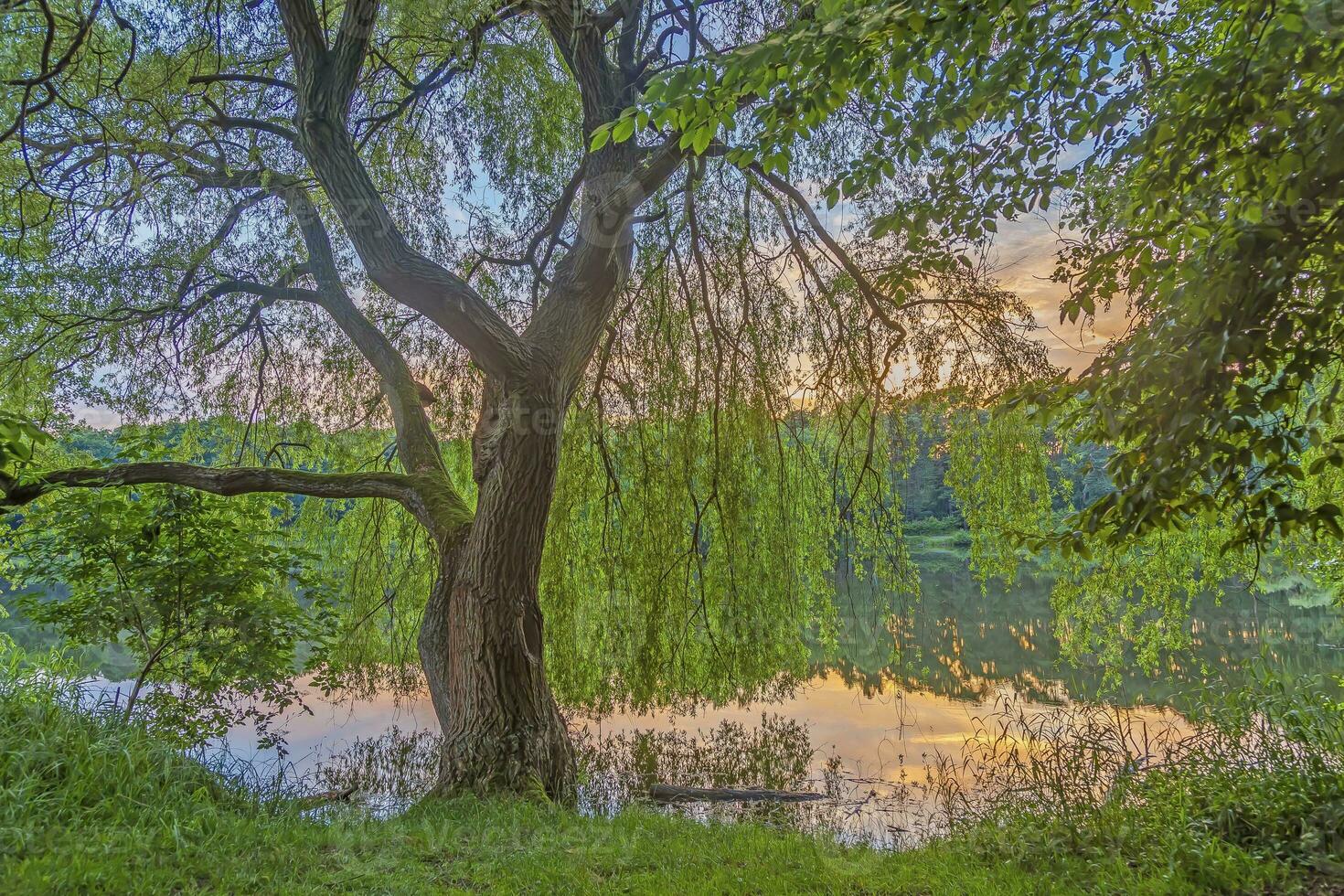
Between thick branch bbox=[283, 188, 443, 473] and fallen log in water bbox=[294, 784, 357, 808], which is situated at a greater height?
thick branch bbox=[283, 188, 443, 473]

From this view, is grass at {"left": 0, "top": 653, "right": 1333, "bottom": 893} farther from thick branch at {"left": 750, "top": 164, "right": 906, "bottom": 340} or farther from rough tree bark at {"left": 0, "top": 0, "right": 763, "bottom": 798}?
thick branch at {"left": 750, "top": 164, "right": 906, "bottom": 340}

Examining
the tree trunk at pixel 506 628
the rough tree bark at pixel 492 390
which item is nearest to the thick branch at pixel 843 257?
the rough tree bark at pixel 492 390

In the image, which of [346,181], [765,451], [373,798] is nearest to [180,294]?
[346,181]

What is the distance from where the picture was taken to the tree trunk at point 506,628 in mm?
3838

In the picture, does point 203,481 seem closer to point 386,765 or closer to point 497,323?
point 497,323

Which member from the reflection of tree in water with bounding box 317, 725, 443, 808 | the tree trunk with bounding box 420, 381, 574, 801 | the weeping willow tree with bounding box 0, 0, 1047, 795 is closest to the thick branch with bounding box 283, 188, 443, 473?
the weeping willow tree with bounding box 0, 0, 1047, 795

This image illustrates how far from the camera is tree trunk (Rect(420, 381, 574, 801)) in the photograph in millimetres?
3838

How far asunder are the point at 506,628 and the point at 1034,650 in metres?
8.45

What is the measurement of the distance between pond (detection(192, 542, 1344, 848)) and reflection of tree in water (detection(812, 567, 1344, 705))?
0.15 feet

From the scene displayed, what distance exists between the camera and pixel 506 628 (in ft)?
13.0

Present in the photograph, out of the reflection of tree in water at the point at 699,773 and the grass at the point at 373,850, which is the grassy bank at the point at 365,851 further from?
the reflection of tree in water at the point at 699,773

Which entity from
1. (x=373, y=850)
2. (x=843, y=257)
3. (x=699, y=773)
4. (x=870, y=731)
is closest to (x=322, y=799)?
(x=373, y=850)

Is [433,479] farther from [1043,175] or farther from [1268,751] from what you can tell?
[1268,751]

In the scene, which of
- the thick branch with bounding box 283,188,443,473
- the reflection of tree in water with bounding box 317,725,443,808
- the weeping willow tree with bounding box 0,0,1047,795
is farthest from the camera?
the reflection of tree in water with bounding box 317,725,443,808
